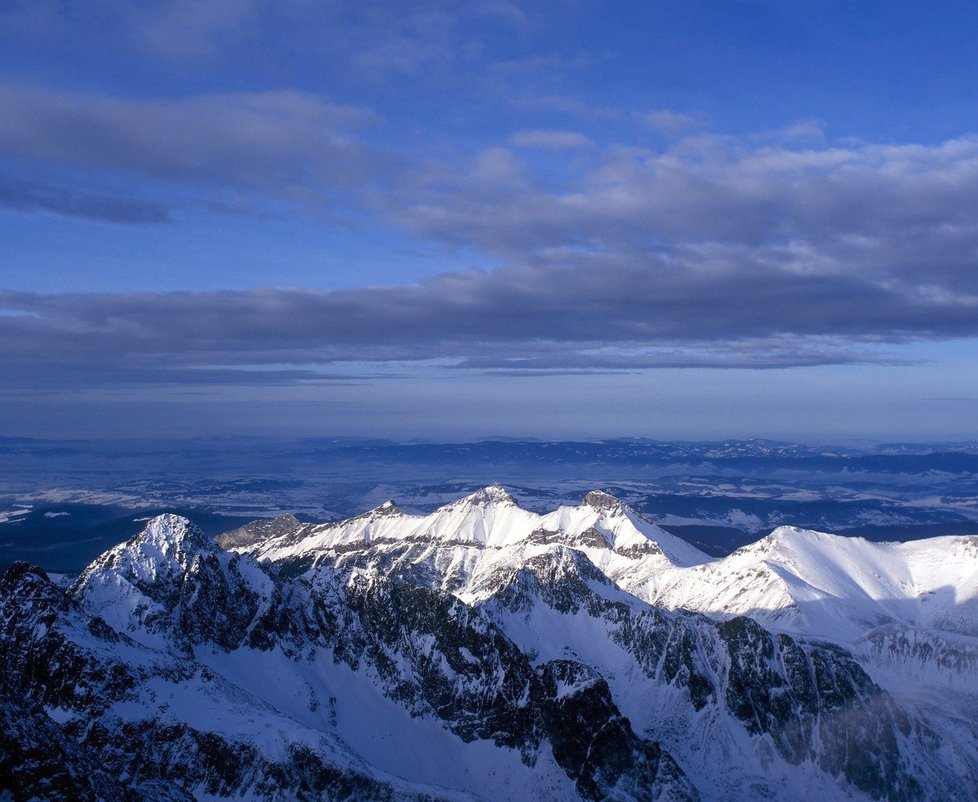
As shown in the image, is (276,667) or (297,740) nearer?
(297,740)

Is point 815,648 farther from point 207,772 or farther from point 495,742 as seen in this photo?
A: point 207,772

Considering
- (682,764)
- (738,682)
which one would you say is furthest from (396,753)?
(738,682)

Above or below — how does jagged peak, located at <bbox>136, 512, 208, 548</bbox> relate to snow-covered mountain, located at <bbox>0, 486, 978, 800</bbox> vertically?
above

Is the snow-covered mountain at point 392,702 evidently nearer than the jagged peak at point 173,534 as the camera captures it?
Yes

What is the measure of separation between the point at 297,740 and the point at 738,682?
124 metres

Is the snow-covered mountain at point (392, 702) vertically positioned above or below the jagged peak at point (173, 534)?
below

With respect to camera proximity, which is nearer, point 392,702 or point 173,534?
point 392,702

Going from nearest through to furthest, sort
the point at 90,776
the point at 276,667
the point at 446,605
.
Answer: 1. the point at 90,776
2. the point at 276,667
3. the point at 446,605

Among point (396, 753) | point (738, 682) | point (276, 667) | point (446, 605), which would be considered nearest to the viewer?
point (396, 753)

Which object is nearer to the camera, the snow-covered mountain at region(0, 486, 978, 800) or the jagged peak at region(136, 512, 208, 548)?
the snow-covered mountain at region(0, 486, 978, 800)

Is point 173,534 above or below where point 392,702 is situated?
above

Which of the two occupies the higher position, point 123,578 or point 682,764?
point 123,578

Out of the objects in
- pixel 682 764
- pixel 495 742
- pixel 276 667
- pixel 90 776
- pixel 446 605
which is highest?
pixel 90 776

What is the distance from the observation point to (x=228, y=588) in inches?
6663
